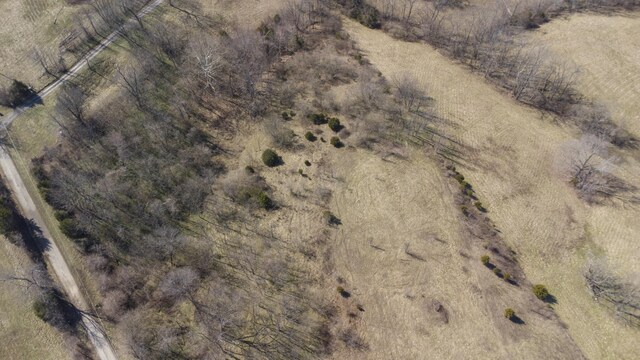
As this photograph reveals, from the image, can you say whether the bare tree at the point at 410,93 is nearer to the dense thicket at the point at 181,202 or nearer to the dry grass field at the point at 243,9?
the dense thicket at the point at 181,202

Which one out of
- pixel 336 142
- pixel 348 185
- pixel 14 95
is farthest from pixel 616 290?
Answer: pixel 14 95

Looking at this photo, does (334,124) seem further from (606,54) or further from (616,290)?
(606,54)

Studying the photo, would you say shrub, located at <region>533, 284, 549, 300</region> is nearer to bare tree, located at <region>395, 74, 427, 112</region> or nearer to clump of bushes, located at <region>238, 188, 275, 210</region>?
bare tree, located at <region>395, 74, 427, 112</region>

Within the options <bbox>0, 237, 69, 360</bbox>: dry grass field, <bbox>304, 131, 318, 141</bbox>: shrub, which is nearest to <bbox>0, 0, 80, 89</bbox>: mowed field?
<bbox>0, 237, 69, 360</bbox>: dry grass field

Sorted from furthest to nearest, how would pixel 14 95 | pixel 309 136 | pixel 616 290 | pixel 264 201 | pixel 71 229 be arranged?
pixel 14 95 → pixel 309 136 → pixel 264 201 → pixel 71 229 → pixel 616 290

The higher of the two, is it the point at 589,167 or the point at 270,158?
the point at 589,167

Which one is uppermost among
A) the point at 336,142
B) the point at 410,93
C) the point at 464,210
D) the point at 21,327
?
the point at 410,93

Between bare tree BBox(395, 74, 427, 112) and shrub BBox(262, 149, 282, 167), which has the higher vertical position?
bare tree BBox(395, 74, 427, 112)

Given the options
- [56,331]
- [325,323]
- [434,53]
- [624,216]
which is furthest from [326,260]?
[434,53]
